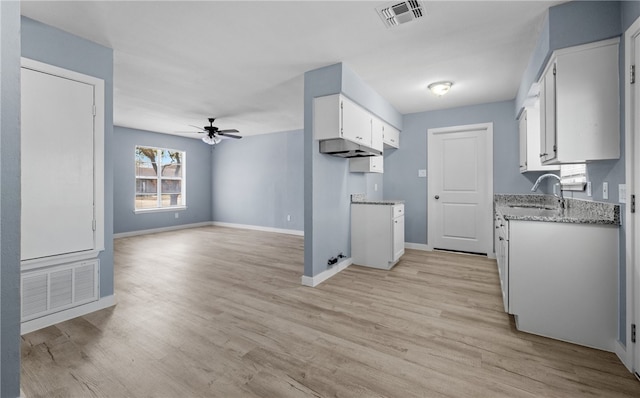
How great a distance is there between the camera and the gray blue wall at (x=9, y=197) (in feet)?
3.24

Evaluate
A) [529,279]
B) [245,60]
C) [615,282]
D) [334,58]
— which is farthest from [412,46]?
[615,282]

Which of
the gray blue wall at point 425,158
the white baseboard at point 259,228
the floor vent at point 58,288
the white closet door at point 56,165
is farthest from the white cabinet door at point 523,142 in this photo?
the floor vent at point 58,288

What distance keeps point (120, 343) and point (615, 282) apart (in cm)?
353

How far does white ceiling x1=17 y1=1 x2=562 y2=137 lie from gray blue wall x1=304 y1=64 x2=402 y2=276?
0.51 feet

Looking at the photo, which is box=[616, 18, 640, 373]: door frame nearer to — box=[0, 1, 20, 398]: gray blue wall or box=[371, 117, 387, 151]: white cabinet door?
box=[371, 117, 387, 151]: white cabinet door

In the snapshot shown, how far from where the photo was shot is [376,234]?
3.95 meters

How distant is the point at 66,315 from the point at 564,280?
13.2ft

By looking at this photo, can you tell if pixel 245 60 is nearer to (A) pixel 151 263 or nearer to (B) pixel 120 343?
(B) pixel 120 343

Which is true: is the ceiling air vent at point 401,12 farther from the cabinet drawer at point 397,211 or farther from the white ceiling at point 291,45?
the cabinet drawer at point 397,211

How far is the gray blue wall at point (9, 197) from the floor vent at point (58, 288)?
1.68m

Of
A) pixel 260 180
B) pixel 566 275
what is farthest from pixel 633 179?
pixel 260 180

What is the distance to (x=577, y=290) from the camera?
6.58ft

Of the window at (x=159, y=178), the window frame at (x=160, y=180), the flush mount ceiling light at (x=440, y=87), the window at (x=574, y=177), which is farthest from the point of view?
the window at (x=159, y=178)

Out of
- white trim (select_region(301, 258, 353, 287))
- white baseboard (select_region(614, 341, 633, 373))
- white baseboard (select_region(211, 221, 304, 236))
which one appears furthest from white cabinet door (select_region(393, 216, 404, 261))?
white baseboard (select_region(211, 221, 304, 236))
